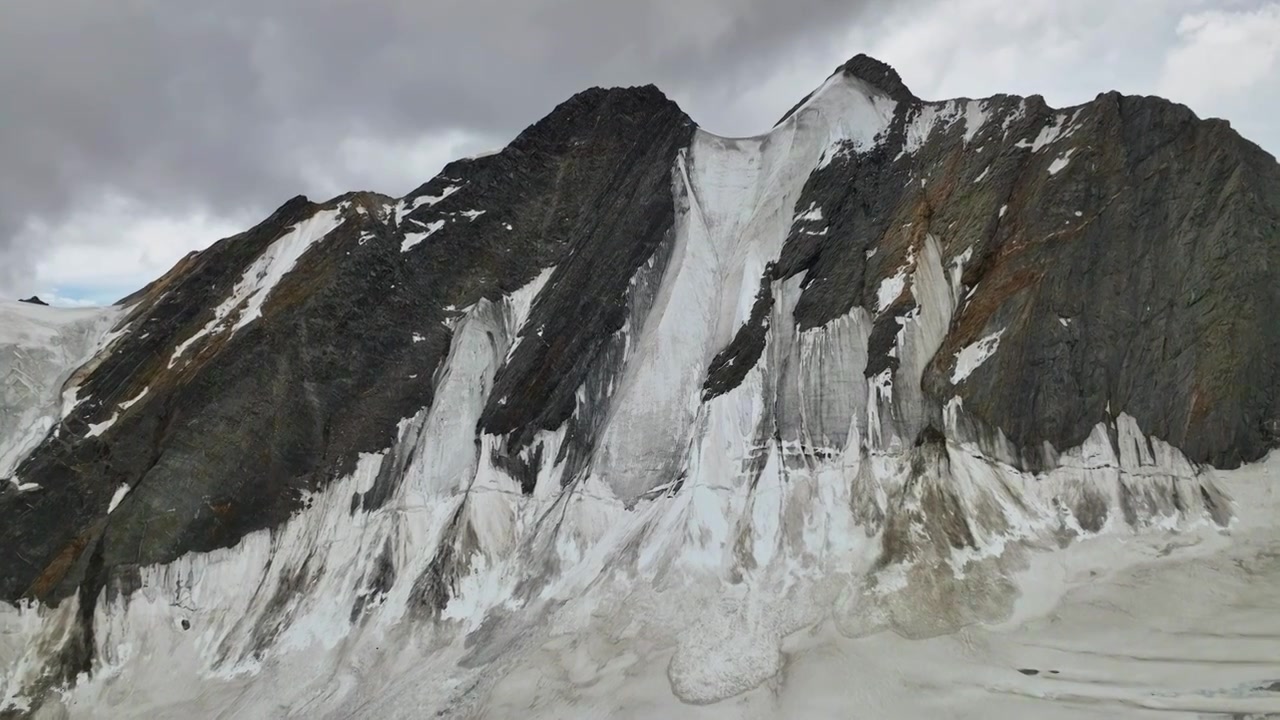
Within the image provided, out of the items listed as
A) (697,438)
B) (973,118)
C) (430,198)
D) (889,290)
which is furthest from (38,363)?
(973,118)

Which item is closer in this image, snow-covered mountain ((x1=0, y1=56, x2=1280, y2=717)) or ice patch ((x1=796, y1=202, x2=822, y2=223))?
snow-covered mountain ((x1=0, y1=56, x2=1280, y2=717))

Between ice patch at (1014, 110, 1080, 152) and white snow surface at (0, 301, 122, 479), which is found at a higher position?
ice patch at (1014, 110, 1080, 152)

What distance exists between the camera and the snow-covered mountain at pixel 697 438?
15156 millimetres

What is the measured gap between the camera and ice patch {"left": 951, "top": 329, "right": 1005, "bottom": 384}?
18.1m

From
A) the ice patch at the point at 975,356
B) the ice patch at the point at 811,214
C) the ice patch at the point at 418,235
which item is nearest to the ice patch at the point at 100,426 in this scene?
the ice patch at the point at 418,235

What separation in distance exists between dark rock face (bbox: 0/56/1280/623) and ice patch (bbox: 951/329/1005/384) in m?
0.18

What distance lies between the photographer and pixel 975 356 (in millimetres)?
18266

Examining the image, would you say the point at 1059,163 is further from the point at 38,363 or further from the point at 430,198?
the point at 38,363

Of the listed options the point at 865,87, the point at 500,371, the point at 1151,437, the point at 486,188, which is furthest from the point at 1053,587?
the point at 486,188

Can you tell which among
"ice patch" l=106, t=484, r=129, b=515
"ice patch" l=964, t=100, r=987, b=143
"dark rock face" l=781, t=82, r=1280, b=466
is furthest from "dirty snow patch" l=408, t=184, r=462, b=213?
"ice patch" l=964, t=100, r=987, b=143

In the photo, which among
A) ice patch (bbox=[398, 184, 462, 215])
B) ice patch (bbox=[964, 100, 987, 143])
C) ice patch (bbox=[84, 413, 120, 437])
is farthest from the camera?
ice patch (bbox=[398, 184, 462, 215])

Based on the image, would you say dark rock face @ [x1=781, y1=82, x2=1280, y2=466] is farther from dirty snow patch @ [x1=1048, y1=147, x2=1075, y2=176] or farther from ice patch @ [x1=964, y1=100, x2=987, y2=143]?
ice patch @ [x1=964, y1=100, x2=987, y2=143]

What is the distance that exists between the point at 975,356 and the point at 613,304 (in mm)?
10248

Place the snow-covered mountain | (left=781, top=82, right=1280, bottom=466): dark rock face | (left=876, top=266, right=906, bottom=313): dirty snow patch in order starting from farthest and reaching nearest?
1. (left=876, top=266, right=906, bottom=313): dirty snow patch
2. (left=781, top=82, right=1280, bottom=466): dark rock face
3. the snow-covered mountain
